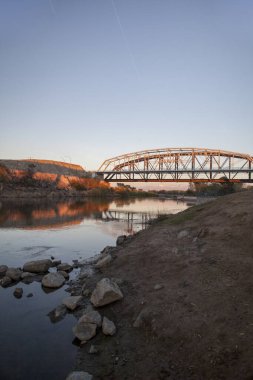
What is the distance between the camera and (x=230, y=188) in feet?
295

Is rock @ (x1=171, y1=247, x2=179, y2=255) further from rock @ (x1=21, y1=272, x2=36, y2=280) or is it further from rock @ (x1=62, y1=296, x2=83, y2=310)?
rock @ (x1=21, y1=272, x2=36, y2=280)

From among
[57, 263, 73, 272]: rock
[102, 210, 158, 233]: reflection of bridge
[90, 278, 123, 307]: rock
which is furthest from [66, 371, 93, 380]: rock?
[102, 210, 158, 233]: reflection of bridge

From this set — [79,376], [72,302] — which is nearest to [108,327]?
[79,376]

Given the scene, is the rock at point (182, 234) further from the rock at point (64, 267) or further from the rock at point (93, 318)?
the rock at point (93, 318)

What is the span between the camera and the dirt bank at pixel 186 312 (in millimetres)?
6388

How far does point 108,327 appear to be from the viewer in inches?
330

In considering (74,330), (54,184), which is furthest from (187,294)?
(54,184)

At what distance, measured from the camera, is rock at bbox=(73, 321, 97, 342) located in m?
8.37

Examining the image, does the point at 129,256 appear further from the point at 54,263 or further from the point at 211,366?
the point at 211,366

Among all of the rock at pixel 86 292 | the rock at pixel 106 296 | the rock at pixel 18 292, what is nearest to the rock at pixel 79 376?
the rock at pixel 106 296

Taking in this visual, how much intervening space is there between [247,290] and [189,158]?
91.9m

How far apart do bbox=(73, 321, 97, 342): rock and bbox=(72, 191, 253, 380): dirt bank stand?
0.82ft

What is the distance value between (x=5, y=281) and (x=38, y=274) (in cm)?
184

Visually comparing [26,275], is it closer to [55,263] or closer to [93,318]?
[55,263]
